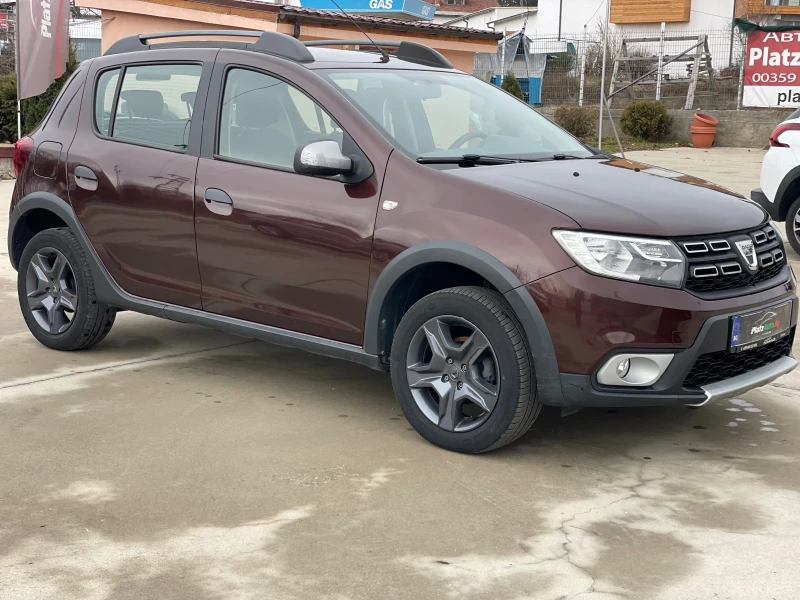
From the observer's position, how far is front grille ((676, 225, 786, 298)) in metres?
4.22

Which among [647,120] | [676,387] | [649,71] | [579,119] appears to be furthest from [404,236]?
[649,71]

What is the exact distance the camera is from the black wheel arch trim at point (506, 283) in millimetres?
4207

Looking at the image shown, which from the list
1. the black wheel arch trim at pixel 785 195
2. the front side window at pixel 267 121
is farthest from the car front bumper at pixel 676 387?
the black wheel arch trim at pixel 785 195

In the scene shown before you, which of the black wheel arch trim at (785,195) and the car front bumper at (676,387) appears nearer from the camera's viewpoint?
the car front bumper at (676,387)

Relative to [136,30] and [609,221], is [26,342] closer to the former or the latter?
[609,221]

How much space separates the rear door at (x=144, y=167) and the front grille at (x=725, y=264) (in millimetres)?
2425

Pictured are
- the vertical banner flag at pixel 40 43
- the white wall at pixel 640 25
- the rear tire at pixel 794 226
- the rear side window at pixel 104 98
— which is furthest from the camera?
the white wall at pixel 640 25

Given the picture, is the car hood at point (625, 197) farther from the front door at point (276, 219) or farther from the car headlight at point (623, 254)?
the front door at point (276, 219)

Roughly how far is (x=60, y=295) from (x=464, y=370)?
280 cm

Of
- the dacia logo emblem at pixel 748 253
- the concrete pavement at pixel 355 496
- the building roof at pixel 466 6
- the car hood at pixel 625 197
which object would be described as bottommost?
the concrete pavement at pixel 355 496

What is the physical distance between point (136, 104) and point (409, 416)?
240 centimetres

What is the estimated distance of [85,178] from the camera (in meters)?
5.85

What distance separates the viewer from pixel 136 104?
5785mm

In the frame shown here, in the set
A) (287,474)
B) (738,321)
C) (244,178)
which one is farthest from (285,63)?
(738,321)
